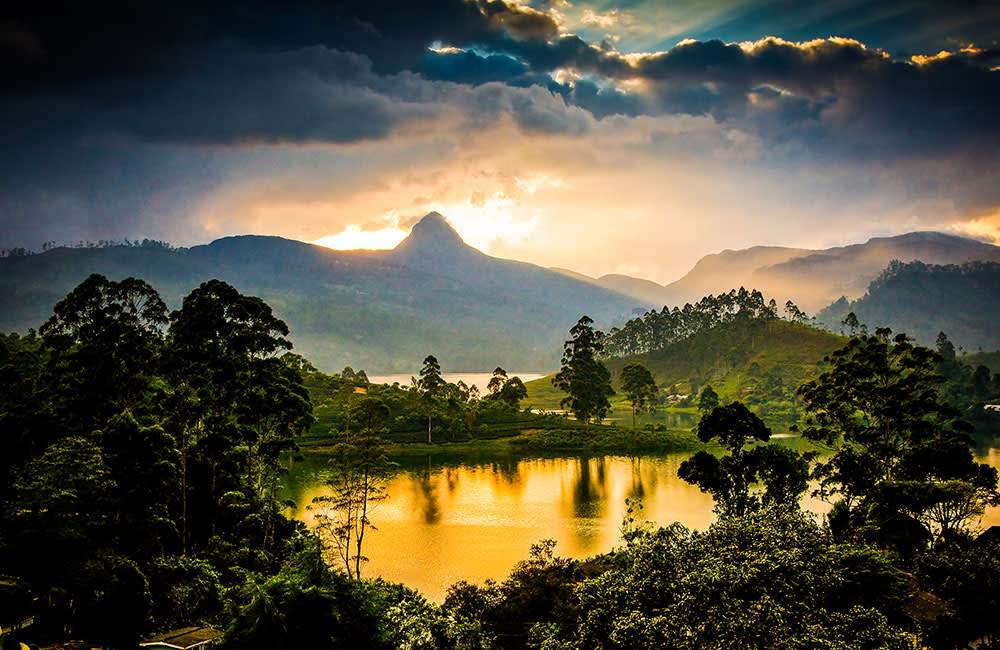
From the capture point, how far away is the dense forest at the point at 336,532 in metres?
14.2

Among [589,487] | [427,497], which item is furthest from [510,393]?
[427,497]

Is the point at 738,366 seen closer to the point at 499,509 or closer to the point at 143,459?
the point at 499,509

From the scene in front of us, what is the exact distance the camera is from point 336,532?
27906 millimetres

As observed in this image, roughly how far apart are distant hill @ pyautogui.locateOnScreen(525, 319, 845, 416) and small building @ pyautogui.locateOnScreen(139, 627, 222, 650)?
99826 millimetres

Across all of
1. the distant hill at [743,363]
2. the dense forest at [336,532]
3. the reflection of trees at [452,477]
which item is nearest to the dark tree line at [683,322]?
the distant hill at [743,363]

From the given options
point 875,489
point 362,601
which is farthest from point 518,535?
point 362,601

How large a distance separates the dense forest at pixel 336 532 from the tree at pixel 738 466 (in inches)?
4.0

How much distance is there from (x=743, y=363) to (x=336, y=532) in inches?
4884

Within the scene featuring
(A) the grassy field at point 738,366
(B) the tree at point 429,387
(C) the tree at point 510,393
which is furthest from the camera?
(A) the grassy field at point 738,366

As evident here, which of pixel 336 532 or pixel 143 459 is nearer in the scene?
pixel 143 459

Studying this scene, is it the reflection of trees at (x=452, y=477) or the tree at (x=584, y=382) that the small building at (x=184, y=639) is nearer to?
Result: the reflection of trees at (x=452, y=477)

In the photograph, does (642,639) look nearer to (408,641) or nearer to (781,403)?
(408,641)

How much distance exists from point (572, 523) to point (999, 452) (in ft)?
191

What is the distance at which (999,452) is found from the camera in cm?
6819
